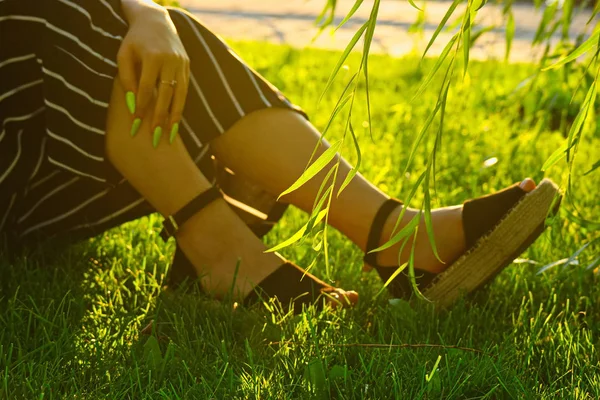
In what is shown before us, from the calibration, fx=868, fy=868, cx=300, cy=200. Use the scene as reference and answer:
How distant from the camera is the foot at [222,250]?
1.47m

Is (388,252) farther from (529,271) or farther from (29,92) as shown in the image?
(29,92)

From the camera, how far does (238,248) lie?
4.87 feet

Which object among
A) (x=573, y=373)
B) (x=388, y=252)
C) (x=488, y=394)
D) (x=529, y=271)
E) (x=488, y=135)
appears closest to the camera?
(x=488, y=394)

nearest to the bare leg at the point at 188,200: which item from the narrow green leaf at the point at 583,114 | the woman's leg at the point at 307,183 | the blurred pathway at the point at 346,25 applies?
the woman's leg at the point at 307,183

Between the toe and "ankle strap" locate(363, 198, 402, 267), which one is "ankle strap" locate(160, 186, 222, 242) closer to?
"ankle strap" locate(363, 198, 402, 267)

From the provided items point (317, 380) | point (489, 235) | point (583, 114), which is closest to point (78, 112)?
point (317, 380)

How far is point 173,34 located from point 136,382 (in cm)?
58

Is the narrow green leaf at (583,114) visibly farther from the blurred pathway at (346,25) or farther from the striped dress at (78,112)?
the blurred pathway at (346,25)

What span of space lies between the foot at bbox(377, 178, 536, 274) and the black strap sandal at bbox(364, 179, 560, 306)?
13mm

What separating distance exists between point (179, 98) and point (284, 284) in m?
0.35

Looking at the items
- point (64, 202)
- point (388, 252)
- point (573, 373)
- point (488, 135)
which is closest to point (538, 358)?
point (573, 373)

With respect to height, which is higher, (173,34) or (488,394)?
(173,34)

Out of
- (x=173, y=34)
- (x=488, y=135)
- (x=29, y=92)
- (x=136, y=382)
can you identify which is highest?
(x=173, y=34)

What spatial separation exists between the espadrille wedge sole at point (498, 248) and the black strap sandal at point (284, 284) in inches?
7.1
